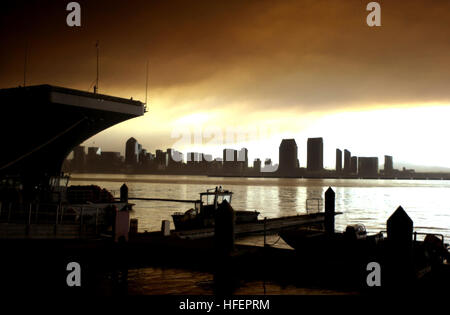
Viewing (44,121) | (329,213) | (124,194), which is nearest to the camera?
(329,213)

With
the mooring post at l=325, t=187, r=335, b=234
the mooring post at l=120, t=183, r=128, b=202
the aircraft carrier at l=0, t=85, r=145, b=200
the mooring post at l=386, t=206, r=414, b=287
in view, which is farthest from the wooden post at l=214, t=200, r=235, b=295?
the mooring post at l=120, t=183, r=128, b=202

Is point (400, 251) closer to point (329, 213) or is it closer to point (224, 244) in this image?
point (224, 244)

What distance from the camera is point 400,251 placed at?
1341 cm

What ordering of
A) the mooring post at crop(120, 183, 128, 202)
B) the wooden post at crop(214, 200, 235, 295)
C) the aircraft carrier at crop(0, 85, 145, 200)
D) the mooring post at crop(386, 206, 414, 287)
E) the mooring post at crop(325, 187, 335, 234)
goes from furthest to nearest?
the mooring post at crop(120, 183, 128, 202)
the mooring post at crop(325, 187, 335, 234)
the aircraft carrier at crop(0, 85, 145, 200)
the wooden post at crop(214, 200, 235, 295)
the mooring post at crop(386, 206, 414, 287)

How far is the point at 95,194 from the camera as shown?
40844 mm

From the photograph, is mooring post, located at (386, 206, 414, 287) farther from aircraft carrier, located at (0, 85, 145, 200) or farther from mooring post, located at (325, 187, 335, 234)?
aircraft carrier, located at (0, 85, 145, 200)

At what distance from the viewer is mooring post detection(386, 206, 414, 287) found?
13344mm

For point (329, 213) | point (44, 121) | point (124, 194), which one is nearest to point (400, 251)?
point (329, 213)

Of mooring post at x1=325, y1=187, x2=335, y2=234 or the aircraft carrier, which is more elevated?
the aircraft carrier

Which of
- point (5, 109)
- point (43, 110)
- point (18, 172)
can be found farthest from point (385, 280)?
point (18, 172)

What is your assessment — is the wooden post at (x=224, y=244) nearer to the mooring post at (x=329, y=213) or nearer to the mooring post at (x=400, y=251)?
the mooring post at (x=400, y=251)

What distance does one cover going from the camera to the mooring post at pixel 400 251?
43.8ft

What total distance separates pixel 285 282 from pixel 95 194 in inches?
1149

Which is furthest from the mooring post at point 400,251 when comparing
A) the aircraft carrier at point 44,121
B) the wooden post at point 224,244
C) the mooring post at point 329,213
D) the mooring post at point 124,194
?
the mooring post at point 124,194
